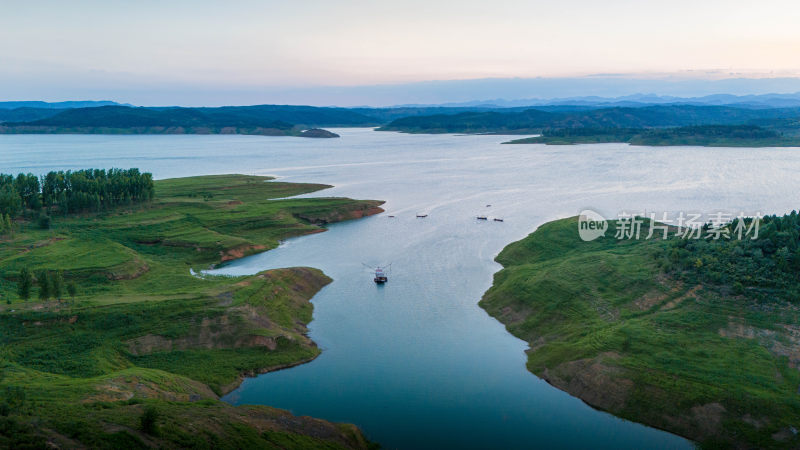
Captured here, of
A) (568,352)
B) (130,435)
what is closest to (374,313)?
(568,352)

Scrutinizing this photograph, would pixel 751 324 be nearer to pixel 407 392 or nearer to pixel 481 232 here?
pixel 407 392

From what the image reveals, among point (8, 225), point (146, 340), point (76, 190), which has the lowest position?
point (146, 340)

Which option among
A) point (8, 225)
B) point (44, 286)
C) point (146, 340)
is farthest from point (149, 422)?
point (8, 225)

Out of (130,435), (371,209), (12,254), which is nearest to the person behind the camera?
(130,435)

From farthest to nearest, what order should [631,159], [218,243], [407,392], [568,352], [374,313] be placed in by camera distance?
[631,159]
[218,243]
[374,313]
[568,352]
[407,392]

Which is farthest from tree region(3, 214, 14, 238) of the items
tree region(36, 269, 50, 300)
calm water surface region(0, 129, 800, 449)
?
tree region(36, 269, 50, 300)

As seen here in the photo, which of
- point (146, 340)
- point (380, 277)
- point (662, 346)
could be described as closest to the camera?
point (662, 346)

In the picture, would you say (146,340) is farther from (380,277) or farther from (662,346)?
(662,346)
